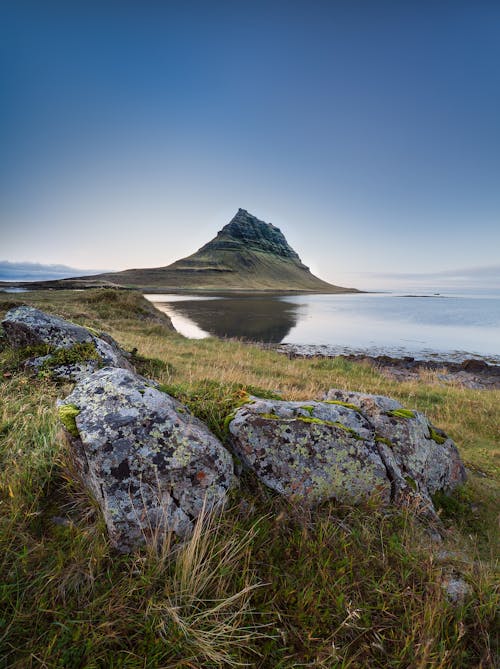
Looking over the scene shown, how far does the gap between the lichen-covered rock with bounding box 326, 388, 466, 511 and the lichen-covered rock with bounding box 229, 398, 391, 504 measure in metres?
0.28

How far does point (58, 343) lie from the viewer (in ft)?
21.0

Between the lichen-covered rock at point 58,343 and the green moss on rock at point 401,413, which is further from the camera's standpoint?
the lichen-covered rock at point 58,343

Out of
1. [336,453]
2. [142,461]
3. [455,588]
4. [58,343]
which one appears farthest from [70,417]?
[455,588]

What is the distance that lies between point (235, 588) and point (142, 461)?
1.40 metres

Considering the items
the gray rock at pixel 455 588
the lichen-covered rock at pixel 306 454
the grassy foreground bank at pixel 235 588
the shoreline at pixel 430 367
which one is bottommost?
the shoreline at pixel 430 367

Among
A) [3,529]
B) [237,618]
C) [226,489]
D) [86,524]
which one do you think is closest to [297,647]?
[237,618]

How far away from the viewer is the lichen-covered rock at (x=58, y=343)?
19.6 feet

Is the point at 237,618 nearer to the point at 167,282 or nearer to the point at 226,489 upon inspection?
the point at 226,489

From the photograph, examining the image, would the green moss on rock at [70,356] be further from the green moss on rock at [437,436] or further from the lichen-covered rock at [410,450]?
the green moss on rock at [437,436]

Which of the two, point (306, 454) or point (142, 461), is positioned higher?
point (142, 461)

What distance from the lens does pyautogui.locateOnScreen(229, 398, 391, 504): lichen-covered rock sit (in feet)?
11.5

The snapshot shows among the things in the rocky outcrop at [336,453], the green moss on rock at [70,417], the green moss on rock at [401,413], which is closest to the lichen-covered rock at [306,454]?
the rocky outcrop at [336,453]

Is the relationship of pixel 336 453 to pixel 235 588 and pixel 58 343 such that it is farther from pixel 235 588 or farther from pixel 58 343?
pixel 58 343

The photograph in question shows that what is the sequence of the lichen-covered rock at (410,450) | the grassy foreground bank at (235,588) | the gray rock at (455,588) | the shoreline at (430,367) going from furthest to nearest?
the shoreline at (430,367) → the lichen-covered rock at (410,450) → the gray rock at (455,588) → the grassy foreground bank at (235,588)
